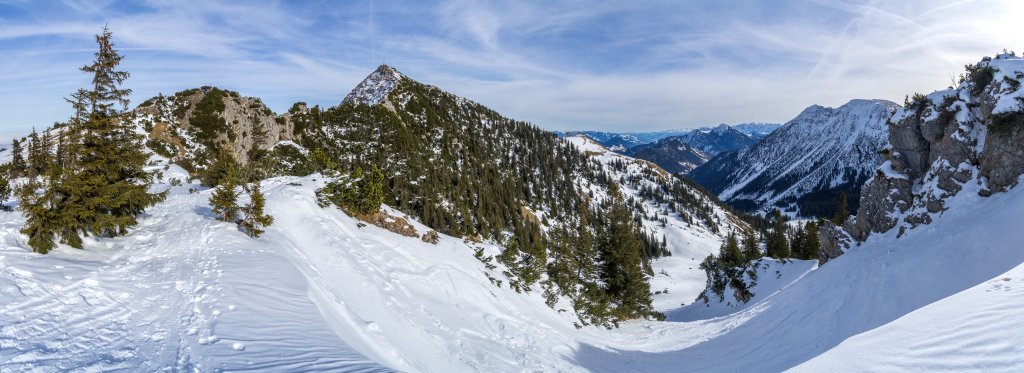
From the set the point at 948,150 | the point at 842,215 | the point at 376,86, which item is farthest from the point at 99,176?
the point at 376,86

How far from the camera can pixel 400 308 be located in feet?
53.9

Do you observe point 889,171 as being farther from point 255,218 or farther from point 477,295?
point 255,218

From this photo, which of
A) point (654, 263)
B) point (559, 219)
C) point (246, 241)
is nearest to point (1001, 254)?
point (246, 241)

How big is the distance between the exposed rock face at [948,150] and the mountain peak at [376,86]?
14810 centimetres

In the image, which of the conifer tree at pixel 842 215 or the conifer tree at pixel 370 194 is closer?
the conifer tree at pixel 370 194

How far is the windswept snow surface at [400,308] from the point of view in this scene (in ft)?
25.3

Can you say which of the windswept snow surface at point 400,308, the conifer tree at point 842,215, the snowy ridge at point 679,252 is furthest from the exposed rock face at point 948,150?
the snowy ridge at point 679,252

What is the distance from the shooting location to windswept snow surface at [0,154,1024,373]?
771cm

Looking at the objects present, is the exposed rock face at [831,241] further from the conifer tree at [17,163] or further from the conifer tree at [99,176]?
the conifer tree at [17,163]

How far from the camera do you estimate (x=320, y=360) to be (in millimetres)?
7941

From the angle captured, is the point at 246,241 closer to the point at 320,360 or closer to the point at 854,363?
the point at 320,360

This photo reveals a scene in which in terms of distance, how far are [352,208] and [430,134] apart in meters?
125

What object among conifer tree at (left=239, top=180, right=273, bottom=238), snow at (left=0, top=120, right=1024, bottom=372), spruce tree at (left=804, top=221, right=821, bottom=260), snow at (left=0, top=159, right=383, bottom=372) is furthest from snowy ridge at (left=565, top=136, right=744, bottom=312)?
snow at (left=0, top=159, right=383, bottom=372)

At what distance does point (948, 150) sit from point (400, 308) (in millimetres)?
29259
